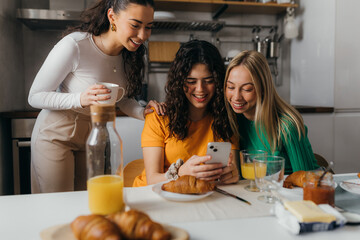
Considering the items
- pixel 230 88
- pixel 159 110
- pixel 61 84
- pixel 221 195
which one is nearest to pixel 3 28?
pixel 61 84

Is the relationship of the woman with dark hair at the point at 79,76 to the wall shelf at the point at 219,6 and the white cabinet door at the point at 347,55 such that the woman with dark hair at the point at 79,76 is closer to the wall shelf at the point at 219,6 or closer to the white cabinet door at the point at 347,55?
the wall shelf at the point at 219,6

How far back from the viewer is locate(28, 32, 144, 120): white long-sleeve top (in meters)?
1.34

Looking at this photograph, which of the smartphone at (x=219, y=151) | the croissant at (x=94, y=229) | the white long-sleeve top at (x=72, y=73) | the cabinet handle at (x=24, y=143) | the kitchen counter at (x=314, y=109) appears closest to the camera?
the croissant at (x=94, y=229)

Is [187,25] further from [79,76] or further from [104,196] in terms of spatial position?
[104,196]

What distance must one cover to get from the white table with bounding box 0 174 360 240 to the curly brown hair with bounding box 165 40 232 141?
632 mm

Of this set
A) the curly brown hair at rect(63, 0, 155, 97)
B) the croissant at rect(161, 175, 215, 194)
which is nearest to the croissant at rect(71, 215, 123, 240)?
the croissant at rect(161, 175, 215, 194)

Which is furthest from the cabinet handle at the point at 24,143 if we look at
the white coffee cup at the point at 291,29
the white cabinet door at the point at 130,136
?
the white coffee cup at the point at 291,29

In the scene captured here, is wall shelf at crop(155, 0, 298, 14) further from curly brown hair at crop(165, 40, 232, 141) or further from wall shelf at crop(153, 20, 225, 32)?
curly brown hair at crop(165, 40, 232, 141)

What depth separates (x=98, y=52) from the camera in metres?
1.50

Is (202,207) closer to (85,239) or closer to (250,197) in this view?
(250,197)

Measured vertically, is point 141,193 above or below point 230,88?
below

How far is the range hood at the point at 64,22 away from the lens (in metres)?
2.39

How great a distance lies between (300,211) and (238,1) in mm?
2492

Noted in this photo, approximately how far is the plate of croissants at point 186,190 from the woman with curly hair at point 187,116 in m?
0.37
